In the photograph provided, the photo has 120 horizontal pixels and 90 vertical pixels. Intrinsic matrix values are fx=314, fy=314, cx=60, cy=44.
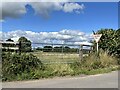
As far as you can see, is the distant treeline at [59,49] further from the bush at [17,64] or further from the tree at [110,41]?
the bush at [17,64]

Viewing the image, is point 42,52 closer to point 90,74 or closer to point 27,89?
point 90,74

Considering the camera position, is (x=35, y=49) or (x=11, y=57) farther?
(x=35, y=49)

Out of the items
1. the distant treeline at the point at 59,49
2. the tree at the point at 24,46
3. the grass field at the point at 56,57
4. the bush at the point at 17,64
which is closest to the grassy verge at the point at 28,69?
the bush at the point at 17,64

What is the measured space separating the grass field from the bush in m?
2.25

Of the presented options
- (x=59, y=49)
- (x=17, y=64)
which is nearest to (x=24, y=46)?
(x=59, y=49)

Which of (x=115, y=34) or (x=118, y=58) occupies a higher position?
(x=115, y=34)

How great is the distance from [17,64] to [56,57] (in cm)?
565

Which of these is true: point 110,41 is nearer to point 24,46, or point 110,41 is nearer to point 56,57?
point 56,57

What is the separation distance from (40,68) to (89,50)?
839 centimetres

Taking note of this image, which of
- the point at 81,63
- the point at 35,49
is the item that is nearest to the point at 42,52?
the point at 35,49

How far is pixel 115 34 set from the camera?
1109 inches

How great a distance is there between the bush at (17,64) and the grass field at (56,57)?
7.38 feet

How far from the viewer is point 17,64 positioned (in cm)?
1628

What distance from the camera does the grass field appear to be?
20.4 metres
